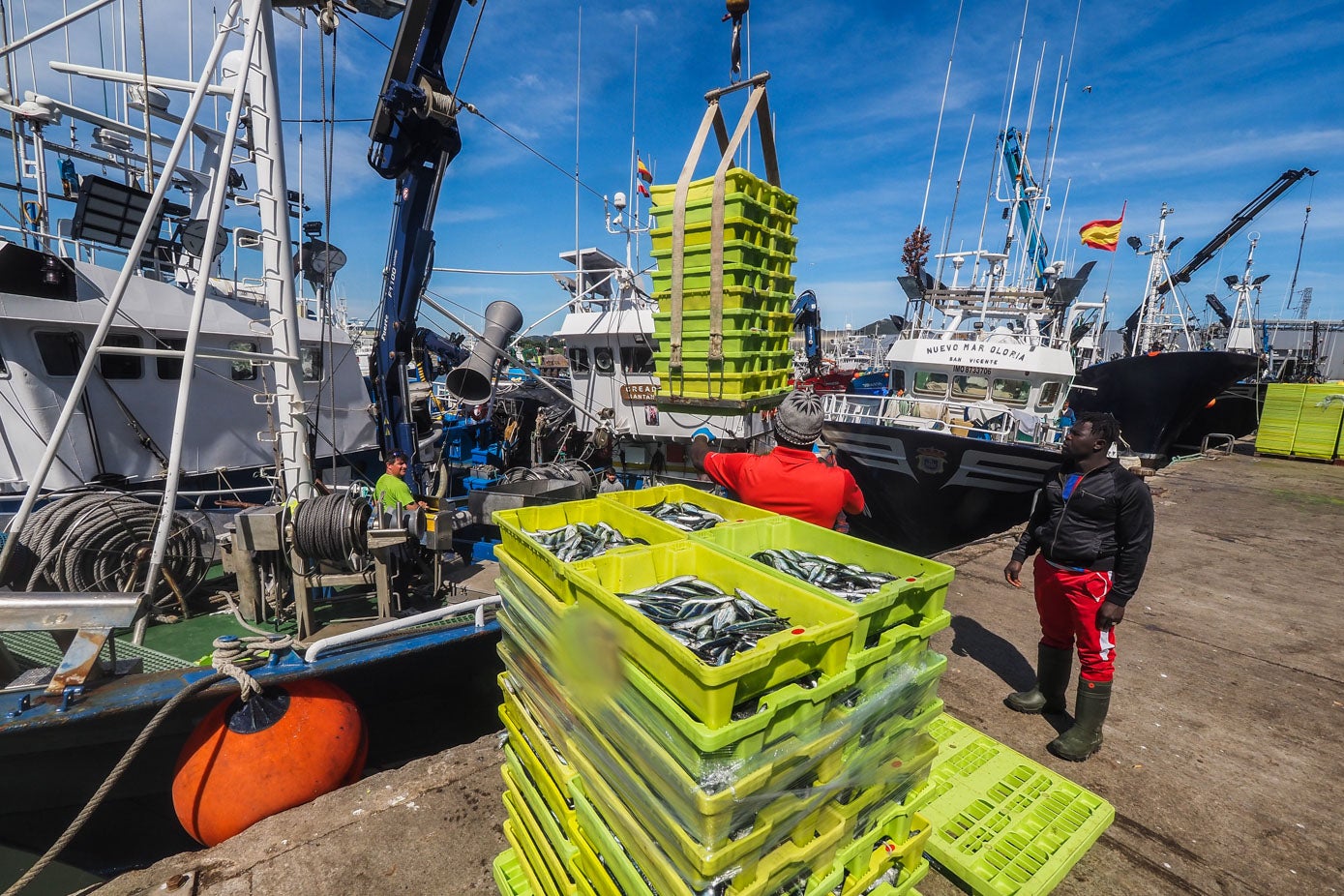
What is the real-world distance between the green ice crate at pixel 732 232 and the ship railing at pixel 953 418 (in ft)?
20.1

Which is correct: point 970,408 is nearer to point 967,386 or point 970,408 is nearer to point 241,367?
point 967,386

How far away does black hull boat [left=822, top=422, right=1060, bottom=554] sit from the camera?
27.7 feet

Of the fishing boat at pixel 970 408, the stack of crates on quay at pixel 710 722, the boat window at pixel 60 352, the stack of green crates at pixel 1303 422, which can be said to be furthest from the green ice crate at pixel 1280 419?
the boat window at pixel 60 352

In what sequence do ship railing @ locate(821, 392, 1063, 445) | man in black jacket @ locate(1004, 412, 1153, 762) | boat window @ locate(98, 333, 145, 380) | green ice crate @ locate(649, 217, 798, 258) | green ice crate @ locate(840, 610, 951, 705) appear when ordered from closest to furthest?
green ice crate @ locate(840, 610, 951, 705) < man in black jacket @ locate(1004, 412, 1153, 762) < green ice crate @ locate(649, 217, 798, 258) < boat window @ locate(98, 333, 145, 380) < ship railing @ locate(821, 392, 1063, 445)

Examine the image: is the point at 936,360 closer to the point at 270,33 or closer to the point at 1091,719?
the point at 1091,719

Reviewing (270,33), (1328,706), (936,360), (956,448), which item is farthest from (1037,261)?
(270,33)

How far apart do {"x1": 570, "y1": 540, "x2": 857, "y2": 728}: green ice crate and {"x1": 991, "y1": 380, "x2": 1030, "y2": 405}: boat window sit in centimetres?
1074

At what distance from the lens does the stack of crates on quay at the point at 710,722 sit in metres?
1.42

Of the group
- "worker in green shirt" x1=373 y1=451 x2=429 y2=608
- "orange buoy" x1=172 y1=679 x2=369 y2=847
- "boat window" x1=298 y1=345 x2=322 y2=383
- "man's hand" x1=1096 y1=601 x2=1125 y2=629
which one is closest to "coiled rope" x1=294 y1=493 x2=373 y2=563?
"worker in green shirt" x1=373 y1=451 x2=429 y2=608

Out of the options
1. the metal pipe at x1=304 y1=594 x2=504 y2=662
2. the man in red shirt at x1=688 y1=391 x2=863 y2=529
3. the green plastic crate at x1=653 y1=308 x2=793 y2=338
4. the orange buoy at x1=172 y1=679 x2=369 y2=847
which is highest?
the green plastic crate at x1=653 y1=308 x2=793 y2=338

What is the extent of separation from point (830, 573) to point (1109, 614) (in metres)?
2.08

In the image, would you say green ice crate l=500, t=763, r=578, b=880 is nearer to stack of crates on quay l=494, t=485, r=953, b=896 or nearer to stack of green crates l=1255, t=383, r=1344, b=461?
stack of crates on quay l=494, t=485, r=953, b=896

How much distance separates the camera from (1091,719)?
318cm

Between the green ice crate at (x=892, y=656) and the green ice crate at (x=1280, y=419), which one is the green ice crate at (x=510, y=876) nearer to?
the green ice crate at (x=892, y=656)
